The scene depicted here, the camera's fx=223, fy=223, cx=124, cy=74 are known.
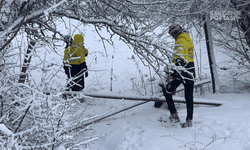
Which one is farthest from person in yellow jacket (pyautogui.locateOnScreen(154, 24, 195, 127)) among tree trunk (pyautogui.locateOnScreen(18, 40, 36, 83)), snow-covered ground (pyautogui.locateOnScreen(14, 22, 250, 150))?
tree trunk (pyautogui.locateOnScreen(18, 40, 36, 83))

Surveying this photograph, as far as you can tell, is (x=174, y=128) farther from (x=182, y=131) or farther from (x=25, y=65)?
(x=25, y=65)

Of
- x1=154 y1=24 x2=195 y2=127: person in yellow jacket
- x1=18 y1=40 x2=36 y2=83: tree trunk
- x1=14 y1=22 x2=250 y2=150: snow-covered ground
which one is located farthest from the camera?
x1=154 y1=24 x2=195 y2=127: person in yellow jacket

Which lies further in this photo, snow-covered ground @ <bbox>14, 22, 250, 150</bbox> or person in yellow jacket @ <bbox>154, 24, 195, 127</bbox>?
person in yellow jacket @ <bbox>154, 24, 195, 127</bbox>

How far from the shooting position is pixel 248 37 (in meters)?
6.02

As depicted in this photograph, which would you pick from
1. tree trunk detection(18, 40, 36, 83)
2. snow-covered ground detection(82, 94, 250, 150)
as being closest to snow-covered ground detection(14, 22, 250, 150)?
snow-covered ground detection(82, 94, 250, 150)

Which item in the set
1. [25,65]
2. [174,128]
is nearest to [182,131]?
[174,128]

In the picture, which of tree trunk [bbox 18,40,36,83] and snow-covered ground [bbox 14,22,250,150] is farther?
snow-covered ground [bbox 14,22,250,150]

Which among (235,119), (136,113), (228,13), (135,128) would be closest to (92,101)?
(136,113)

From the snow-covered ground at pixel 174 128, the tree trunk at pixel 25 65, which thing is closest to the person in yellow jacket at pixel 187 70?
the snow-covered ground at pixel 174 128

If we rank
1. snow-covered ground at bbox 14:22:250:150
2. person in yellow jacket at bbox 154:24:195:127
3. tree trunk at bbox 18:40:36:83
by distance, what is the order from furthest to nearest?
person in yellow jacket at bbox 154:24:195:127 → snow-covered ground at bbox 14:22:250:150 → tree trunk at bbox 18:40:36:83

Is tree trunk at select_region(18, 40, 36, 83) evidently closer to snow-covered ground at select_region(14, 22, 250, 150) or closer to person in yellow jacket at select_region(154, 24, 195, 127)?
snow-covered ground at select_region(14, 22, 250, 150)

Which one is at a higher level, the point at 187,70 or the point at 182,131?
the point at 187,70

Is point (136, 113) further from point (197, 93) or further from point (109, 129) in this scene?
point (197, 93)

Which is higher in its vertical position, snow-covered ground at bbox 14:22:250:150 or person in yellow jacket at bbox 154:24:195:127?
person in yellow jacket at bbox 154:24:195:127
